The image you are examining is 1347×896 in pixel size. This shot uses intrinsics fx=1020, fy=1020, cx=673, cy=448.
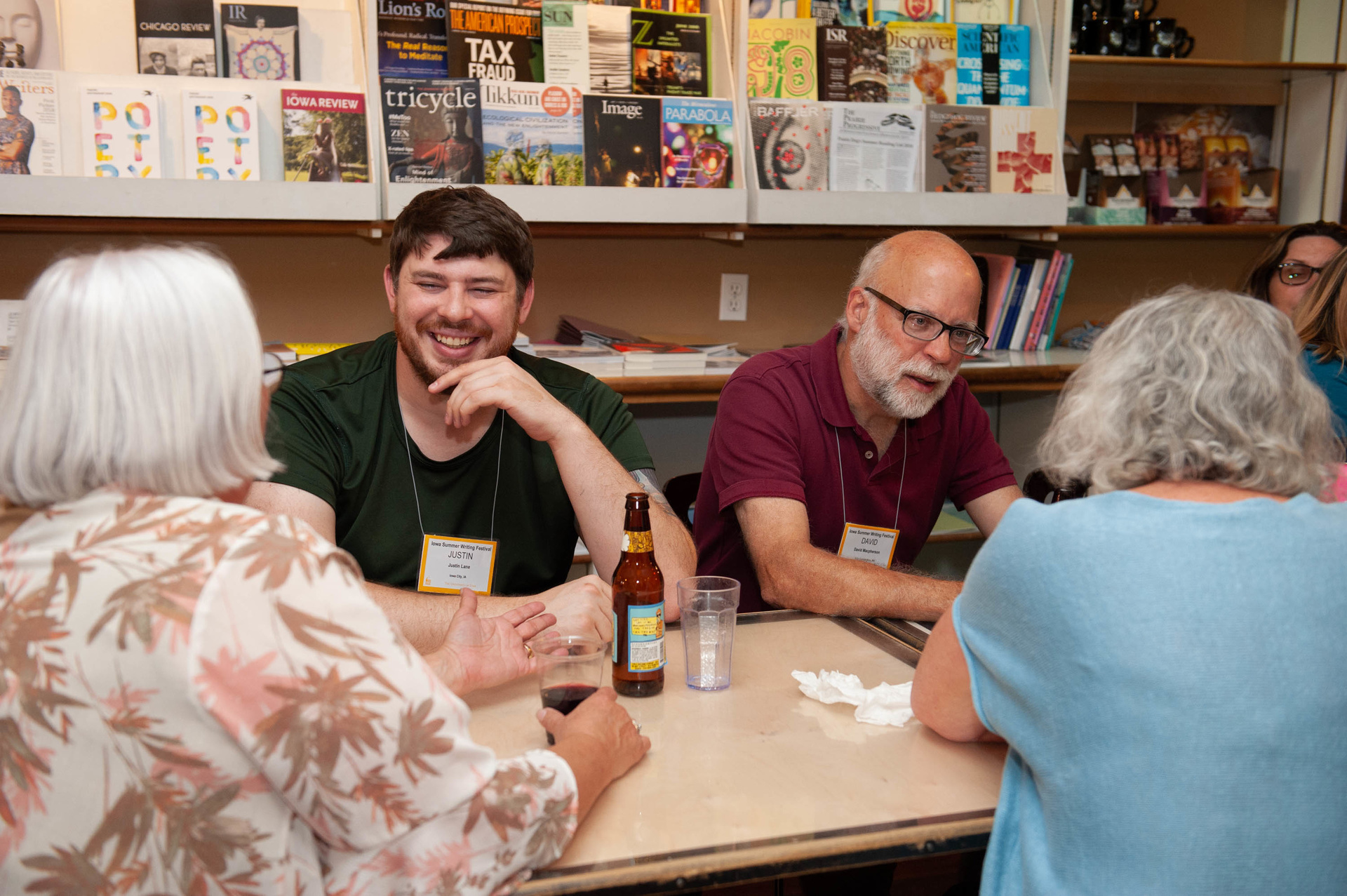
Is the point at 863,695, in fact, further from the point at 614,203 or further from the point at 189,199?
the point at 189,199

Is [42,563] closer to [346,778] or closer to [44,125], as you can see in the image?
[346,778]

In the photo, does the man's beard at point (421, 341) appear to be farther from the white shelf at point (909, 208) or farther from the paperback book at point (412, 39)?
the white shelf at point (909, 208)

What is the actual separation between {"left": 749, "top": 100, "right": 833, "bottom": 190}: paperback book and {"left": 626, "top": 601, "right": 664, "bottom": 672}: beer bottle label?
6.13 ft

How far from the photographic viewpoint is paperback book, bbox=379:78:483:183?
8.53 ft

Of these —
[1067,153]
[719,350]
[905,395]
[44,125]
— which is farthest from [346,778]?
[1067,153]

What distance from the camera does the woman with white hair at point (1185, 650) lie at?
3.05 ft

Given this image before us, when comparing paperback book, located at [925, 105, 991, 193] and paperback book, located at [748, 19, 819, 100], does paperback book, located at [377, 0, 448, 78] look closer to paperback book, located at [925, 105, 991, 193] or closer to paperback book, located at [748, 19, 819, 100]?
paperback book, located at [748, 19, 819, 100]

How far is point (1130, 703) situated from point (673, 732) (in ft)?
1.65

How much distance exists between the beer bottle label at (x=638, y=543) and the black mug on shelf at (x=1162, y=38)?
2.96 meters

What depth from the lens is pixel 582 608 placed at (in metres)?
1.49

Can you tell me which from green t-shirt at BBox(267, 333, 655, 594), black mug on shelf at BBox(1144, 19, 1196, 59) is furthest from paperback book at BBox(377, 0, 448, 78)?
black mug on shelf at BBox(1144, 19, 1196, 59)

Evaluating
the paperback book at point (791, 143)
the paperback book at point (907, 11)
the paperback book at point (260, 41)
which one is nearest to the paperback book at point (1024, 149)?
the paperback book at point (907, 11)

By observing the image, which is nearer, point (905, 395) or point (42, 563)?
point (42, 563)

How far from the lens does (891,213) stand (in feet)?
9.68
